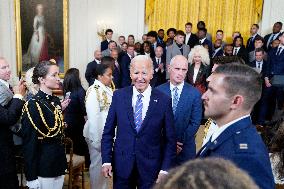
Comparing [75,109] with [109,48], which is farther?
[109,48]

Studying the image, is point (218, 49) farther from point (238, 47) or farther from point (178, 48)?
point (178, 48)

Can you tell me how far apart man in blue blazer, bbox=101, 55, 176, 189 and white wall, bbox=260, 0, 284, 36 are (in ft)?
28.4

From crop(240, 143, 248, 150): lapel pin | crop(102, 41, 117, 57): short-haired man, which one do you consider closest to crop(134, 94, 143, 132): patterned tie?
crop(240, 143, 248, 150): lapel pin

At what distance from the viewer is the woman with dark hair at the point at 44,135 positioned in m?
3.11

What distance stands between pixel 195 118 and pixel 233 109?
160 cm

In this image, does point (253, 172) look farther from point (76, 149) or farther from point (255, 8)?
point (255, 8)

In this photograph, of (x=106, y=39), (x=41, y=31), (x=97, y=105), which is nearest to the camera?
(x=97, y=105)

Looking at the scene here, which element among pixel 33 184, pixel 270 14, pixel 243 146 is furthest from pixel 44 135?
pixel 270 14

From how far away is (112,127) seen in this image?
3.17m

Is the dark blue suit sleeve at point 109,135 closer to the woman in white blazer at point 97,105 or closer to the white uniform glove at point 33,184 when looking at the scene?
the white uniform glove at point 33,184

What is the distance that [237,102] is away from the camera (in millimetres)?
1924

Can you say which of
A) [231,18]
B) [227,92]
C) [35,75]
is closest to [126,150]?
[35,75]

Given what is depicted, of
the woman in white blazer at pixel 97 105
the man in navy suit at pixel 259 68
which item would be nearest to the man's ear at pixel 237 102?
the woman in white blazer at pixel 97 105

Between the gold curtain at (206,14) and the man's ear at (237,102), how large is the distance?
948 centimetres
